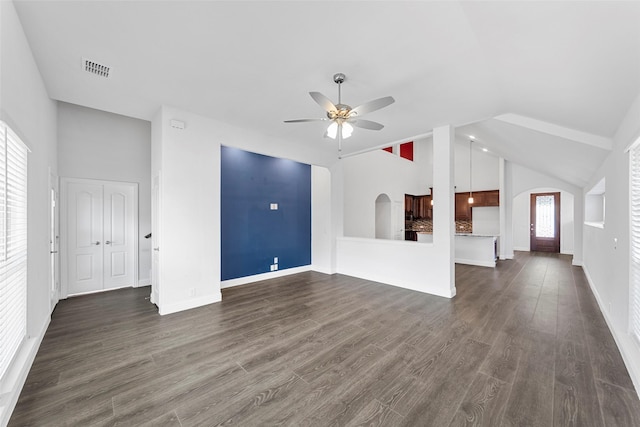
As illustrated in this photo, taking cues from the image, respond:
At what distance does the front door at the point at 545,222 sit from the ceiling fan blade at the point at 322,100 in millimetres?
11149

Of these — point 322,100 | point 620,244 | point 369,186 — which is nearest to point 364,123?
point 322,100

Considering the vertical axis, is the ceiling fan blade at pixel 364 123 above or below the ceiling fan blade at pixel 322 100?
below

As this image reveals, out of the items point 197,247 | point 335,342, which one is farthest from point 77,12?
point 335,342

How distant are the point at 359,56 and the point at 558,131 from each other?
3173mm

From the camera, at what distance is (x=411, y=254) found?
15.3ft

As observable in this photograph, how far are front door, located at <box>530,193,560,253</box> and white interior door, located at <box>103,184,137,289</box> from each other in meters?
13.2

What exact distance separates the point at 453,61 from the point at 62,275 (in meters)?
6.33

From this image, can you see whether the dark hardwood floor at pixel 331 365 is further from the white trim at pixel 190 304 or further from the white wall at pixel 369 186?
the white wall at pixel 369 186

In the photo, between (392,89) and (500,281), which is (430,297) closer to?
(500,281)

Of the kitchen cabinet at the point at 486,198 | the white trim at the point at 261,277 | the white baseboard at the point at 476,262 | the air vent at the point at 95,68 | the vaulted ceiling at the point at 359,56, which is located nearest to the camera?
the vaulted ceiling at the point at 359,56

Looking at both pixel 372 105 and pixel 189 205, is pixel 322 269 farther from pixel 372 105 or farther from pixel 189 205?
pixel 372 105

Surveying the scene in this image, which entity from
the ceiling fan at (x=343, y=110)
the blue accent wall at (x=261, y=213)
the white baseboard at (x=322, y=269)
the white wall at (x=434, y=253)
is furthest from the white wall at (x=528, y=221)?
the ceiling fan at (x=343, y=110)

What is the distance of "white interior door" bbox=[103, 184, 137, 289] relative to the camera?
4.62 m

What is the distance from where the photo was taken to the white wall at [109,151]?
4.23 metres
